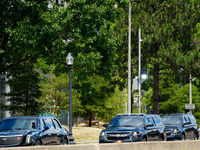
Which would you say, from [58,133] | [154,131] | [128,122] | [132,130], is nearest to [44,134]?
[58,133]

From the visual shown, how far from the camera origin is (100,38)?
24734 mm

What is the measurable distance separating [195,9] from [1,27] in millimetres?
20802

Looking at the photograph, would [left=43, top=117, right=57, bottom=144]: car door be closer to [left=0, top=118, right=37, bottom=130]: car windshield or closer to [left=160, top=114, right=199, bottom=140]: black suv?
[left=0, top=118, right=37, bottom=130]: car windshield

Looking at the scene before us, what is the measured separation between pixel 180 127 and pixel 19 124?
36.3 ft

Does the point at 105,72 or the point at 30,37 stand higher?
the point at 30,37

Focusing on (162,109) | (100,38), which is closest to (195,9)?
(162,109)

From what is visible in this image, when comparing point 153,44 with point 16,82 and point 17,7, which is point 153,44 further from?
point 17,7

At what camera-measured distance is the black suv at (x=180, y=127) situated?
2291 centimetres

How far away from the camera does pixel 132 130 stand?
17.4 metres

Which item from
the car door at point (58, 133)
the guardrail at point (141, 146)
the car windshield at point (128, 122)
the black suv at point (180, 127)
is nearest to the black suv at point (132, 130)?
the car windshield at point (128, 122)

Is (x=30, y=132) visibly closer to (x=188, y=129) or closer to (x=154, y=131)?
(x=154, y=131)

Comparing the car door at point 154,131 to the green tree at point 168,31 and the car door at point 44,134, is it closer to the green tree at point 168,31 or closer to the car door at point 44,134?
the car door at point 44,134

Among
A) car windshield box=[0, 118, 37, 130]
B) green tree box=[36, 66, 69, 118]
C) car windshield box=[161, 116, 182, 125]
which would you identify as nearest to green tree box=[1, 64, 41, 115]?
green tree box=[36, 66, 69, 118]

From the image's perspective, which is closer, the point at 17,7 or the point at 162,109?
the point at 17,7
